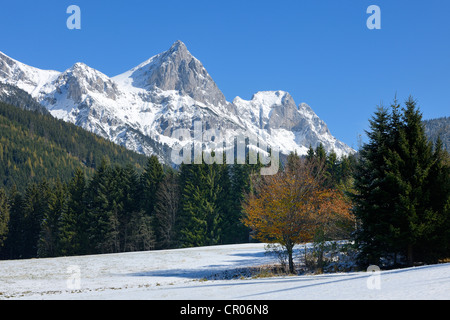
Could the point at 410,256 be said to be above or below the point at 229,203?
below

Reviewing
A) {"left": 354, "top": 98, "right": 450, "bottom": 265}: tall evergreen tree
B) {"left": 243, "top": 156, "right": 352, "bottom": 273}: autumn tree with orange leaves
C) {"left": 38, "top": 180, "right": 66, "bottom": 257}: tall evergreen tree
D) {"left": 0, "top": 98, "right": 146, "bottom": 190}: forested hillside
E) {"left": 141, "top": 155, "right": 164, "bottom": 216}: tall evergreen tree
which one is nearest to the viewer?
{"left": 354, "top": 98, "right": 450, "bottom": 265}: tall evergreen tree

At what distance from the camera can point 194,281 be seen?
60.6 ft

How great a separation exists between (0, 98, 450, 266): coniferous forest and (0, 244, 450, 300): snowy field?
15.2 ft

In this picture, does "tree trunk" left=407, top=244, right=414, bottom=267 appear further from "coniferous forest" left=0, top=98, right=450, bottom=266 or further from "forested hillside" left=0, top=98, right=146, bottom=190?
"forested hillside" left=0, top=98, right=146, bottom=190

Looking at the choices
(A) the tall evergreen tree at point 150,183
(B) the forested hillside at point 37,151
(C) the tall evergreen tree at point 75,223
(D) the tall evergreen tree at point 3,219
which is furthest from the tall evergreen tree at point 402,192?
(B) the forested hillside at point 37,151

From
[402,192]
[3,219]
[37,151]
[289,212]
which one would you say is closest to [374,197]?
[402,192]

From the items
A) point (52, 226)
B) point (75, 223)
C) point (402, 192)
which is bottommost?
point (52, 226)

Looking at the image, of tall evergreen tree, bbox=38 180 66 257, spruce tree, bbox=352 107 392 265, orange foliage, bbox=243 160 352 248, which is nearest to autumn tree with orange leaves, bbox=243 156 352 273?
orange foliage, bbox=243 160 352 248

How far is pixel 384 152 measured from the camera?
19.0 m

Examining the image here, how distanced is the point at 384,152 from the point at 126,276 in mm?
16957

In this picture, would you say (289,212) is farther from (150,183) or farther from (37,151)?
(37,151)

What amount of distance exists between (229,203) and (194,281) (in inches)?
1546

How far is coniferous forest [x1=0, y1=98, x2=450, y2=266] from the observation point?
17.5 metres
